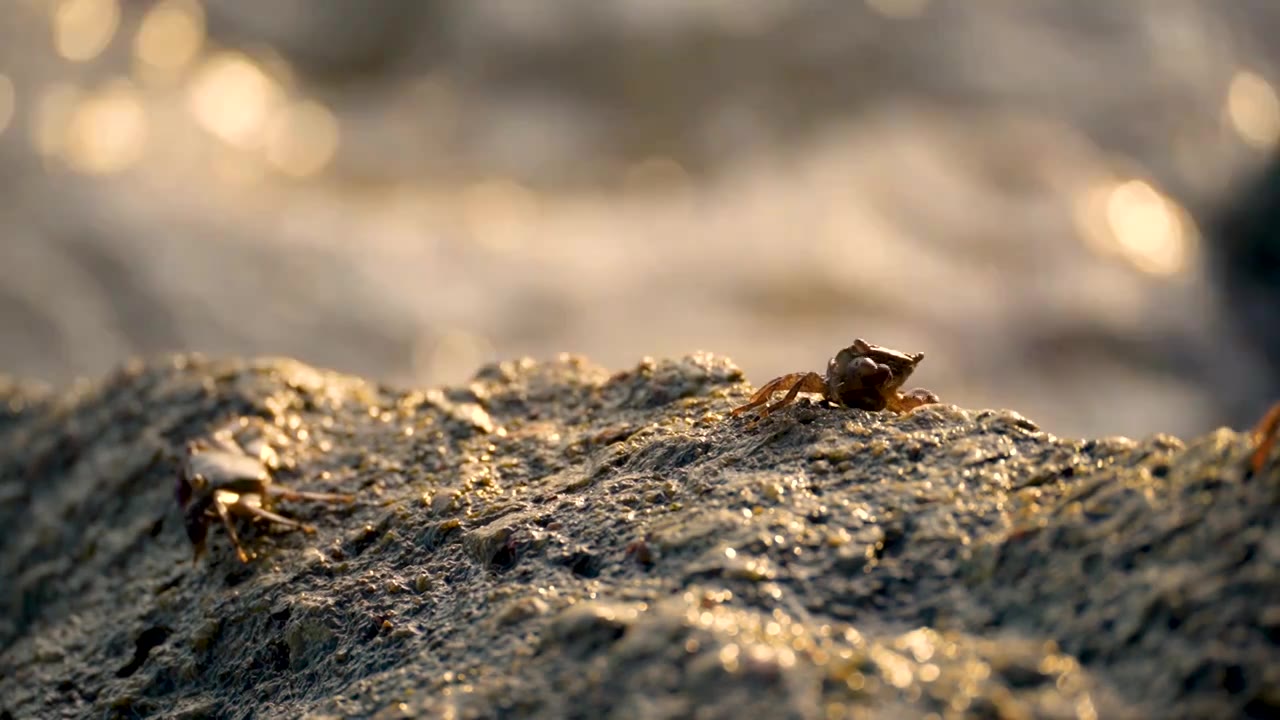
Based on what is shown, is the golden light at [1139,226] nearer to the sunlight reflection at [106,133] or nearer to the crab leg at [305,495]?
the sunlight reflection at [106,133]

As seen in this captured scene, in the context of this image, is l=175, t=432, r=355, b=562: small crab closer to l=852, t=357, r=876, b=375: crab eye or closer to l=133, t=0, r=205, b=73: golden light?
l=852, t=357, r=876, b=375: crab eye

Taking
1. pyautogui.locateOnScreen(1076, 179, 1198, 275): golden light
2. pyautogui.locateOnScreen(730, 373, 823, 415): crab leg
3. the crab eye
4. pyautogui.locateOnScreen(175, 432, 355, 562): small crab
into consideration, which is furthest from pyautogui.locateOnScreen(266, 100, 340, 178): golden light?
the crab eye

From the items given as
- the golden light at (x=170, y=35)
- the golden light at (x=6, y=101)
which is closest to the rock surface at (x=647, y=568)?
the golden light at (x=6, y=101)

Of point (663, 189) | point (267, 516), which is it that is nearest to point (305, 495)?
point (267, 516)

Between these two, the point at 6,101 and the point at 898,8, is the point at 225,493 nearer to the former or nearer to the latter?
the point at 6,101

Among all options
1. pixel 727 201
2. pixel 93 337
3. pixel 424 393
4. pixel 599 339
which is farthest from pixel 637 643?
pixel 727 201
